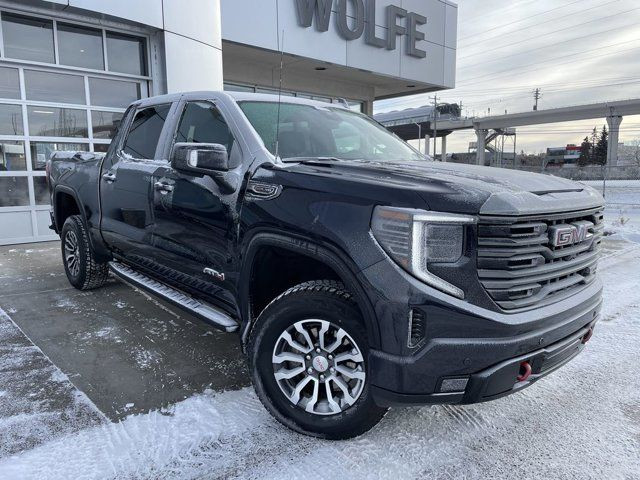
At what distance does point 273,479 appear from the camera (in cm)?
230

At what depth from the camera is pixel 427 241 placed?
2.15 m

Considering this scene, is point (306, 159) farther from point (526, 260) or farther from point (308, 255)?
point (526, 260)

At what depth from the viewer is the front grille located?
217 cm

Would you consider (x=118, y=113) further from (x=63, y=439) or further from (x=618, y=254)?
(x=618, y=254)

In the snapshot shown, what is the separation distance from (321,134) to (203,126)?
0.89 m

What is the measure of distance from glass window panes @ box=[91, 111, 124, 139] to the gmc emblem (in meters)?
9.30

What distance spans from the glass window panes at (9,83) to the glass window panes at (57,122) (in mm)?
347

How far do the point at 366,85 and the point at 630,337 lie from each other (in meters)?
15.6

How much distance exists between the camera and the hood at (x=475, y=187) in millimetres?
2166

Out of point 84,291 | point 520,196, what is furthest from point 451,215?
point 84,291

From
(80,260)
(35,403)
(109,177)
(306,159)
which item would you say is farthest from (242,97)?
(80,260)

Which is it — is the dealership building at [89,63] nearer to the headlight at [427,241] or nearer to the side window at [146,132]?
the side window at [146,132]

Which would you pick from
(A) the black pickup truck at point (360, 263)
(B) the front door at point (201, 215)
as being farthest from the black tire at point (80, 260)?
(A) the black pickup truck at point (360, 263)

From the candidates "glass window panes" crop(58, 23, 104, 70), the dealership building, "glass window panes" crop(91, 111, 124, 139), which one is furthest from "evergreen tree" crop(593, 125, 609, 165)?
"glass window panes" crop(58, 23, 104, 70)
